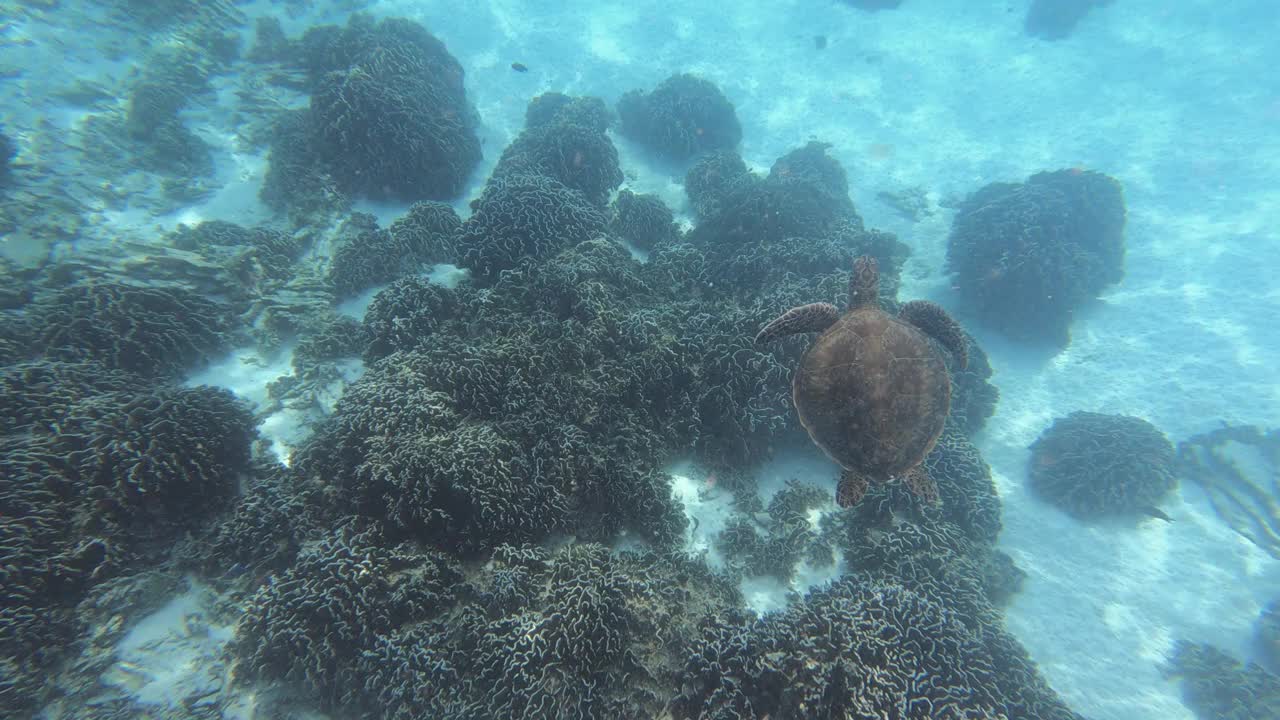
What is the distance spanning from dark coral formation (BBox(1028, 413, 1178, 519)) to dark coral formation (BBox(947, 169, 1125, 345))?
3.44m

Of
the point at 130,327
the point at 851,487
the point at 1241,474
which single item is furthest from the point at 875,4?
the point at 130,327

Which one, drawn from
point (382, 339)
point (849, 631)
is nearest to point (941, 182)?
point (849, 631)

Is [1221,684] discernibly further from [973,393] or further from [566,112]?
[566,112]

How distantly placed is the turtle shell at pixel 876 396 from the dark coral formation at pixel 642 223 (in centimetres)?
724

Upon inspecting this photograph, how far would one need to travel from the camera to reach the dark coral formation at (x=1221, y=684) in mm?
6832

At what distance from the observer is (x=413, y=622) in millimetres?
4820

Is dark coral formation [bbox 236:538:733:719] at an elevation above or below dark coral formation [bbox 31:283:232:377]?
below

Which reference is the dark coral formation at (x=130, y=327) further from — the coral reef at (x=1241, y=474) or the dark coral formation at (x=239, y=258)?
the coral reef at (x=1241, y=474)

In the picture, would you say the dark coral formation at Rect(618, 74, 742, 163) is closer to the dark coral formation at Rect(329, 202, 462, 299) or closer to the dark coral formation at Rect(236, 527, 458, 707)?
the dark coral formation at Rect(329, 202, 462, 299)

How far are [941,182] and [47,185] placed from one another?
24962mm

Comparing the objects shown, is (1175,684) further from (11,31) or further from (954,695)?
(11,31)

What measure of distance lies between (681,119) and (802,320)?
1279 centimetres

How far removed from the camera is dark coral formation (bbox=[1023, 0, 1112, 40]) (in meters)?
24.5

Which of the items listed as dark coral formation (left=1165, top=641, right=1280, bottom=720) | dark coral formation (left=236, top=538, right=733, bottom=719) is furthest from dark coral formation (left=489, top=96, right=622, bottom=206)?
dark coral formation (left=1165, top=641, right=1280, bottom=720)
